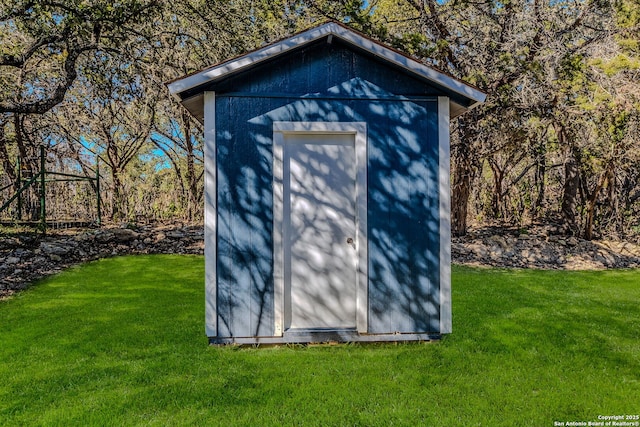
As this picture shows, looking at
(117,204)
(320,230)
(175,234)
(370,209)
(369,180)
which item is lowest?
(175,234)

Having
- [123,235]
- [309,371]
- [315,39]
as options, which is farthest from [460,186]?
[123,235]

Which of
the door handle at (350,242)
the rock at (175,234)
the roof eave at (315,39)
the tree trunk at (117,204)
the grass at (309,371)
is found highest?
the roof eave at (315,39)

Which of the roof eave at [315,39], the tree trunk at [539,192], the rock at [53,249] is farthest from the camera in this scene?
the tree trunk at [539,192]

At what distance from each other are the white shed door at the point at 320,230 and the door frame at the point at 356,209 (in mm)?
69

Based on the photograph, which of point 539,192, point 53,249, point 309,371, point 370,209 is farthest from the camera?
point 539,192

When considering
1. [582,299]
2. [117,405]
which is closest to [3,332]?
[117,405]

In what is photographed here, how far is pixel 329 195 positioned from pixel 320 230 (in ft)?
1.32

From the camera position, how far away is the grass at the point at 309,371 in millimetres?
2977

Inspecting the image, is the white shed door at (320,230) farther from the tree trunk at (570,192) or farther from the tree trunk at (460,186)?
the tree trunk at (570,192)

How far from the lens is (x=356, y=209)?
4398 millimetres

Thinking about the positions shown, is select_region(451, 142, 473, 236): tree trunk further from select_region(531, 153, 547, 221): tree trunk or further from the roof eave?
the roof eave

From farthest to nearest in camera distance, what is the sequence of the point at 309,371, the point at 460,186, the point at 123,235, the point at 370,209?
the point at 460,186 → the point at 123,235 → the point at 370,209 → the point at 309,371

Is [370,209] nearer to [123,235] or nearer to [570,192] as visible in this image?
[123,235]

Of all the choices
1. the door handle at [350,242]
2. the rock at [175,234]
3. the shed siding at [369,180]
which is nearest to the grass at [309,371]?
the shed siding at [369,180]
